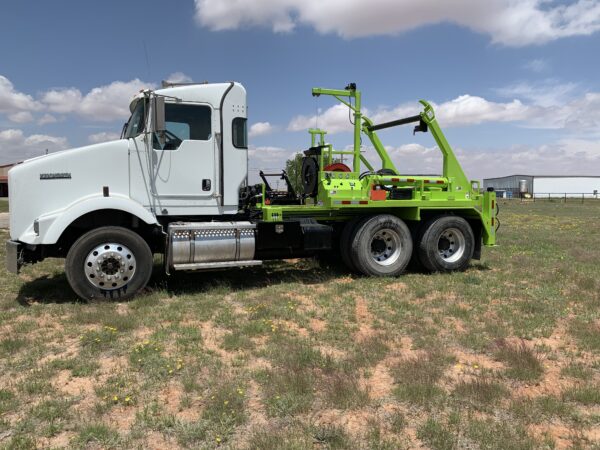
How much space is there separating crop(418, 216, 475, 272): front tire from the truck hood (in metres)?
5.28

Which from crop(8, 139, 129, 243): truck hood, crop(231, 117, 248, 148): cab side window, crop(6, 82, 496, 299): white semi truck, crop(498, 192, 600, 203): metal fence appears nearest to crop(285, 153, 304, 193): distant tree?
crop(6, 82, 496, 299): white semi truck

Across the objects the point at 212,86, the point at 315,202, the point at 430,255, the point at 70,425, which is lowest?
the point at 70,425

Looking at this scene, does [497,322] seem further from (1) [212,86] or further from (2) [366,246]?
(1) [212,86]

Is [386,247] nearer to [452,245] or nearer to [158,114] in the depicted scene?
[452,245]

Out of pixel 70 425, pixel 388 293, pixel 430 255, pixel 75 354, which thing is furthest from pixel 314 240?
pixel 70 425

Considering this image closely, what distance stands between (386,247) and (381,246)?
0.30 ft

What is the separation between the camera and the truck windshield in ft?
22.6

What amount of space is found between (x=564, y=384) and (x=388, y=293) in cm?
330

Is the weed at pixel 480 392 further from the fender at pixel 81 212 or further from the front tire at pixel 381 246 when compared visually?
the fender at pixel 81 212

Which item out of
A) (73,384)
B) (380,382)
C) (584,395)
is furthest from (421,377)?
(73,384)

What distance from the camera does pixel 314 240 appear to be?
784cm

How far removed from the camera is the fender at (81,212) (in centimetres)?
622

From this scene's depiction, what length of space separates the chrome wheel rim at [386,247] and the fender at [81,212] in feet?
12.4

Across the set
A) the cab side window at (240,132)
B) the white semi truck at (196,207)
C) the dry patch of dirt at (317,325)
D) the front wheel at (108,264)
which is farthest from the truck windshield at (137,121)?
the dry patch of dirt at (317,325)
